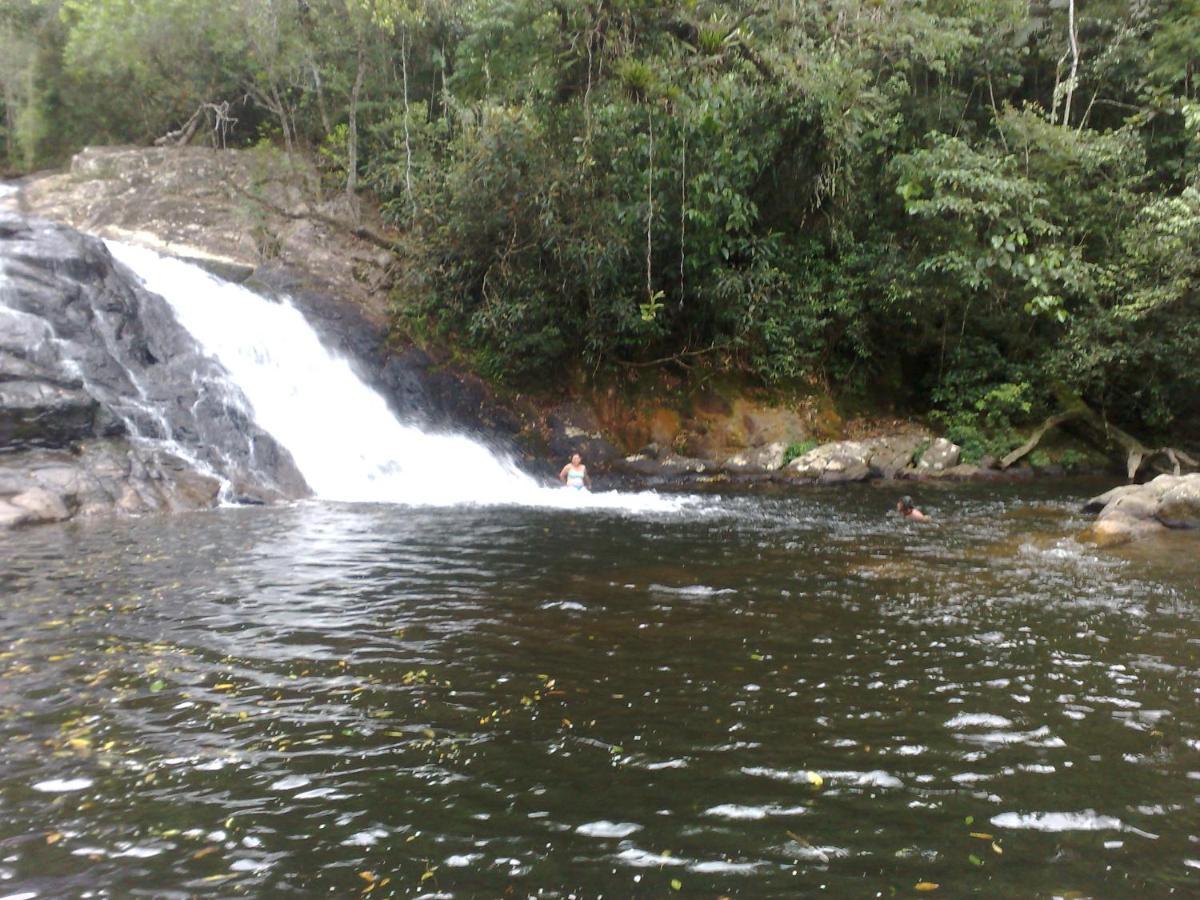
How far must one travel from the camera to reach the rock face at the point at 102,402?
45.9 feet

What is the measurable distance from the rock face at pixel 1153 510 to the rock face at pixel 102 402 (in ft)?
43.1

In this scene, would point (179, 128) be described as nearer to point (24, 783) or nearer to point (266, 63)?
point (266, 63)

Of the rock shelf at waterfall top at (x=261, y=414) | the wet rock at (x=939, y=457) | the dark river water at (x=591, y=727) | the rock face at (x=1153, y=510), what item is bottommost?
the dark river water at (x=591, y=727)

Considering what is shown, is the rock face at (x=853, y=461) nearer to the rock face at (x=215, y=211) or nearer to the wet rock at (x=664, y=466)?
the wet rock at (x=664, y=466)

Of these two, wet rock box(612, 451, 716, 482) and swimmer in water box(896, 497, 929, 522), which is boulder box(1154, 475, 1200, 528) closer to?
swimmer in water box(896, 497, 929, 522)

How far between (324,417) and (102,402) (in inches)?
171

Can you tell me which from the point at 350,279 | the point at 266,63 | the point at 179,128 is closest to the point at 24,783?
the point at 350,279

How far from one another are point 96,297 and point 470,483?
795 cm

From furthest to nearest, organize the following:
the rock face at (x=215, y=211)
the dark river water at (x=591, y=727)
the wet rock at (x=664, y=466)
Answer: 1. the rock face at (x=215, y=211)
2. the wet rock at (x=664, y=466)
3. the dark river water at (x=591, y=727)

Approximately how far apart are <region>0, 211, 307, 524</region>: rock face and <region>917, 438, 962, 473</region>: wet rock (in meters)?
13.9

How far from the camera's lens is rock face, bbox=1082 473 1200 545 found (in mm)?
12688

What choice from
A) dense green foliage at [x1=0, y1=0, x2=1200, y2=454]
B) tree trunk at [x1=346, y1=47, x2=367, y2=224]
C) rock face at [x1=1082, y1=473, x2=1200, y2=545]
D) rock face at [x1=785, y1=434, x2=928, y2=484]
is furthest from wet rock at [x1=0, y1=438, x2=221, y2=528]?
rock face at [x1=1082, y1=473, x2=1200, y2=545]

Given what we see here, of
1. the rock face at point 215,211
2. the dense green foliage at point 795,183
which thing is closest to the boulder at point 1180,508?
the dense green foliage at point 795,183

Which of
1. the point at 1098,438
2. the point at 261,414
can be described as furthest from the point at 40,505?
the point at 1098,438
